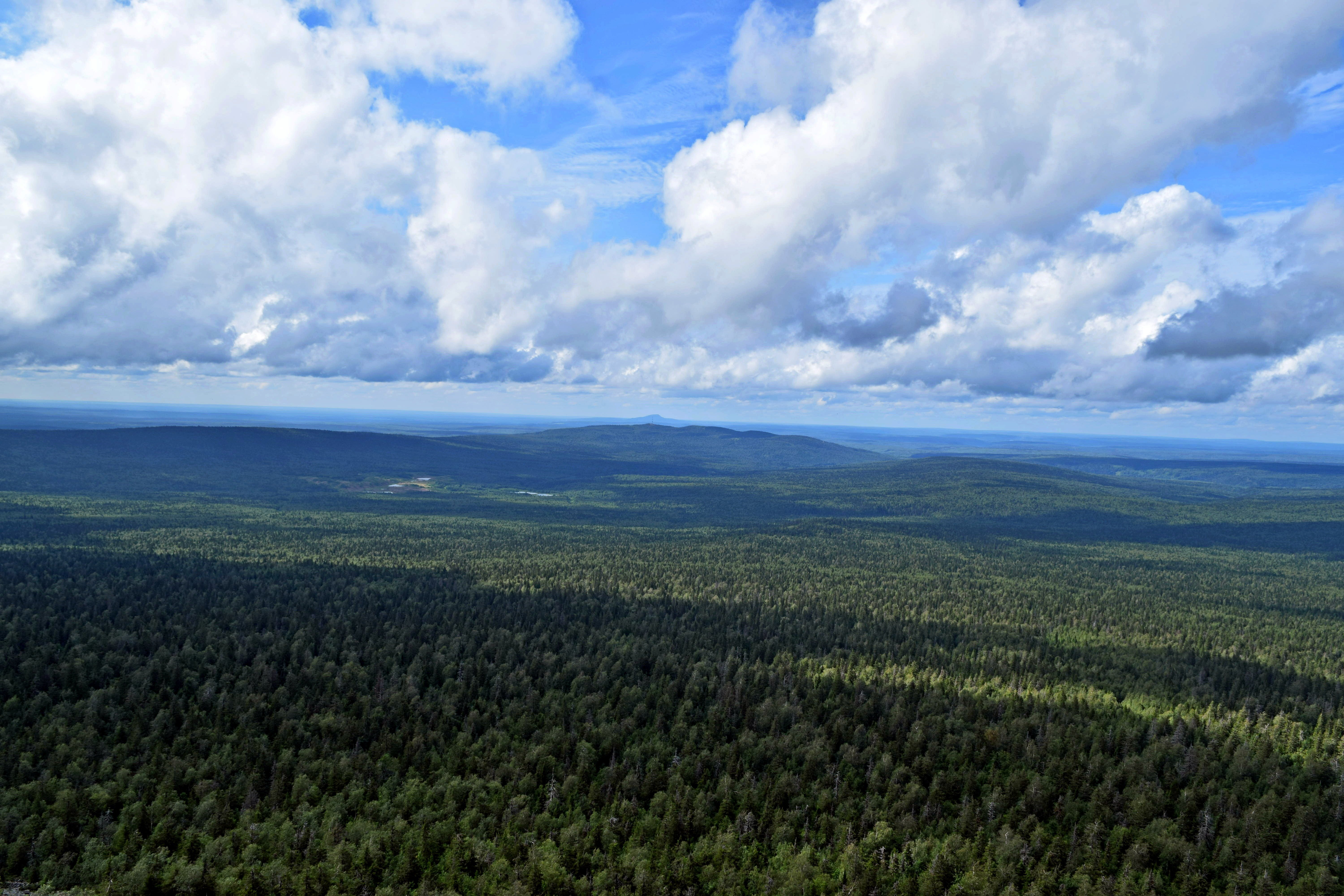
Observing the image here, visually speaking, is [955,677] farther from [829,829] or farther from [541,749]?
[541,749]

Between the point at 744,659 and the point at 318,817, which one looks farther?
the point at 744,659

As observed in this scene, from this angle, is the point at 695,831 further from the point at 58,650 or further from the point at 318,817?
the point at 58,650

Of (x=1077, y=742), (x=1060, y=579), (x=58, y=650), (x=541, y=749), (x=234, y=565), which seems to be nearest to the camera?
(x=541, y=749)

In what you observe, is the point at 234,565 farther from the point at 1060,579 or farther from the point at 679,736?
the point at 1060,579

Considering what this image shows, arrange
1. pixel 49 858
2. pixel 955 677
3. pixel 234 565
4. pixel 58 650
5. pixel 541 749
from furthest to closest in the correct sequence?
pixel 234 565 < pixel 955 677 < pixel 58 650 < pixel 541 749 < pixel 49 858

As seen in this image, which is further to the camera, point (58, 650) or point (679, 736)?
point (58, 650)

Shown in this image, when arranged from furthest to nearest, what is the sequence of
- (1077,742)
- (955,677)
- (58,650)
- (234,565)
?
(234,565) < (955,677) < (58,650) < (1077,742)

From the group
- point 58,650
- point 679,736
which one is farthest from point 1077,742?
point 58,650

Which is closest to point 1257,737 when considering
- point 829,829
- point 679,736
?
point 829,829

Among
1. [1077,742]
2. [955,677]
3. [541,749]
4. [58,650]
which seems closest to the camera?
[541,749]
